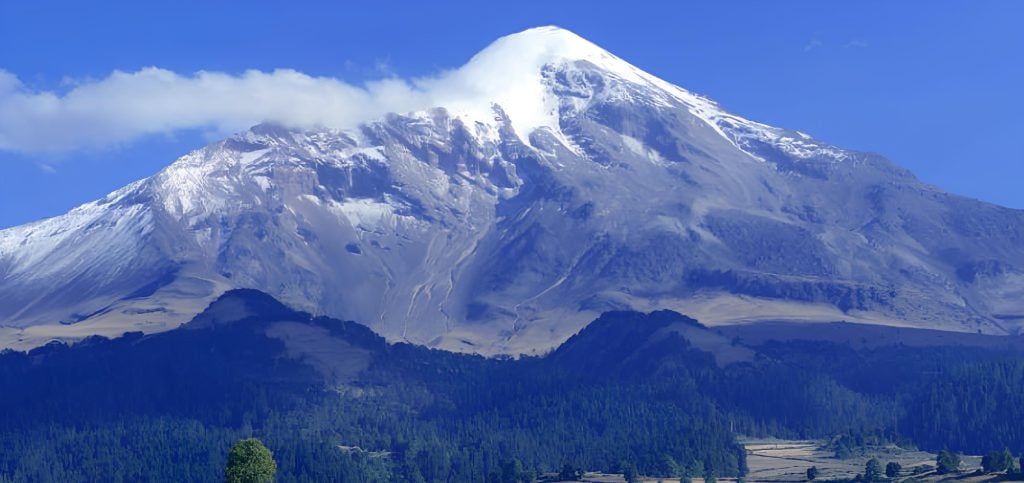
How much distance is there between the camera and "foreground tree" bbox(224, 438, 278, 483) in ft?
600

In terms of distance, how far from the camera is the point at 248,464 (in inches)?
7219

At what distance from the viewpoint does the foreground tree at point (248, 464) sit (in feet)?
600

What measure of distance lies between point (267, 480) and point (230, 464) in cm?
645

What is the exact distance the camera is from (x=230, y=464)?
18438cm

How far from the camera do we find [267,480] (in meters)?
190
